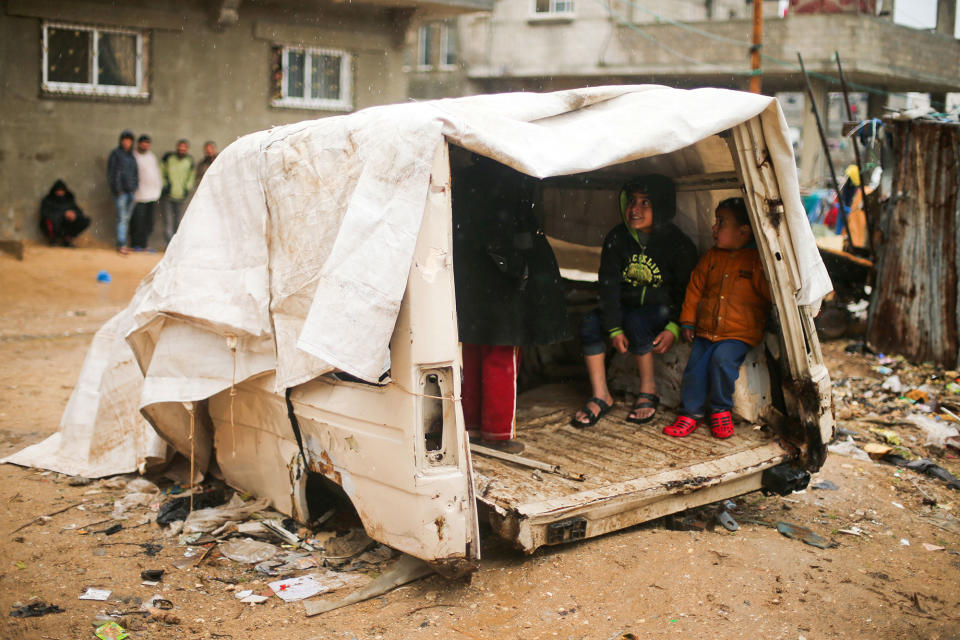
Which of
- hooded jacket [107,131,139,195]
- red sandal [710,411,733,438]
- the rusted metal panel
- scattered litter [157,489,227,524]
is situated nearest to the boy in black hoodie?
red sandal [710,411,733,438]

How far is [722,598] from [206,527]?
2.54 m

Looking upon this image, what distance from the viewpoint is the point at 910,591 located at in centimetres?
384

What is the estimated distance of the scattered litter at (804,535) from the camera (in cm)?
434

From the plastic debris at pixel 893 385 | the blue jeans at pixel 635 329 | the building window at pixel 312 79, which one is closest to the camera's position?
the blue jeans at pixel 635 329

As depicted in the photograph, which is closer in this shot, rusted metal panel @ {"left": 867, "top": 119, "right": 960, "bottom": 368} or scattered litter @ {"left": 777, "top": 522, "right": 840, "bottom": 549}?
scattered litter @ {"left": 777, "top": 522, "right": 840, "bottom": 549}

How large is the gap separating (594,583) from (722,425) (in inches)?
59.1

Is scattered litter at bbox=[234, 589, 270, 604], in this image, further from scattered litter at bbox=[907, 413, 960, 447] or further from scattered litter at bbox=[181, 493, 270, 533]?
scattered litter at bbox=[907, 413, 960, 447]

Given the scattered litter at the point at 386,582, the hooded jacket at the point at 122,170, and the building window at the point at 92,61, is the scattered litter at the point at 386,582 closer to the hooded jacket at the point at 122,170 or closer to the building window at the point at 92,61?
the hooded jacket at the point at 122,170

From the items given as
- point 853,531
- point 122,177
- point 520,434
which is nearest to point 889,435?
point 853,531

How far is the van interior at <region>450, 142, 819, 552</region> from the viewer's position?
3830 millimetres

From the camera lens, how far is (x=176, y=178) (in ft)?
47.4

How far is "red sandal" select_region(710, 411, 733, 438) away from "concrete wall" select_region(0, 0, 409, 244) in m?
12.2

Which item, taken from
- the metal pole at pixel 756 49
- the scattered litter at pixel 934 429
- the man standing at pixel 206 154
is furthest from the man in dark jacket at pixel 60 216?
the scattered litter at pixel 934 429

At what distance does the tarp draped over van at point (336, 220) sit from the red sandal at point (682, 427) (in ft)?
3.27
